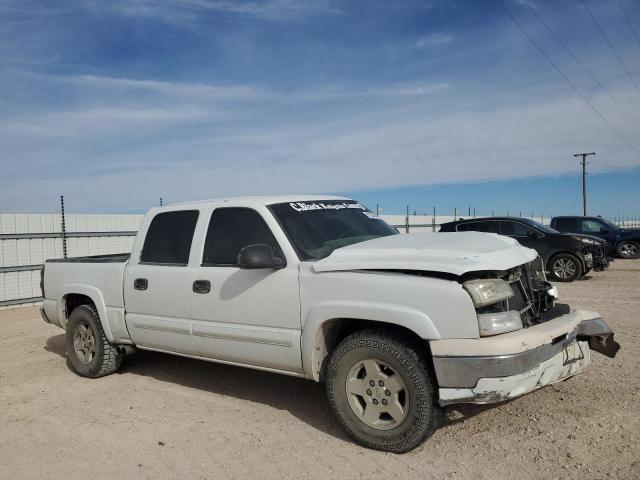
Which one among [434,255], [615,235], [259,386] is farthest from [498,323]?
[615,235]

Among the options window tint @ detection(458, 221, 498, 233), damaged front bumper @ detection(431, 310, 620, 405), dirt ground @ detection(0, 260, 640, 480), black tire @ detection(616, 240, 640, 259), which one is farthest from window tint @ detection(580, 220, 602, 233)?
damaged front bumper @ detection(431, 310, 620, 405)

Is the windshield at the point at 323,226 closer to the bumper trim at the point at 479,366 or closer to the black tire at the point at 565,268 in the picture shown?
the bumper trim at the point at 479,366

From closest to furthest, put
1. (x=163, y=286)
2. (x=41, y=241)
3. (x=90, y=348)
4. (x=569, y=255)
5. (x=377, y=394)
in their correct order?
1. (x=377, y=394)
2. (x=163, y=286)
3. (x=90, y=348)
4. (x=41, y=241)
5. (x=569, y=255)

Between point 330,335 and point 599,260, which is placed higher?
point 330,335

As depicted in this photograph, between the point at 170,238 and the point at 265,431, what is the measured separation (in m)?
2.08

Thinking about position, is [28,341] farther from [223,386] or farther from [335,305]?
[335,305]

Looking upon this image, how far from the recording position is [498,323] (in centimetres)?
345

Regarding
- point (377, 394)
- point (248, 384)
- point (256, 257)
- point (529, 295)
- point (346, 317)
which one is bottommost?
point (248, 384)

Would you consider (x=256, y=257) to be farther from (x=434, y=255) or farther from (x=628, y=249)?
(x=628, y=249)

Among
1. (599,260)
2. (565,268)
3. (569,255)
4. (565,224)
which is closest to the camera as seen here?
→ (569,255)

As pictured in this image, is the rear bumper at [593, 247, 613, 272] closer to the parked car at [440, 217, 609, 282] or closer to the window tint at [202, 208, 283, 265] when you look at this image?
the parked car at [440, 217, 609, 282]

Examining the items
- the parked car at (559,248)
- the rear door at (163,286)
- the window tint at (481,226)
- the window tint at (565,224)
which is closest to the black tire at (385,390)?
the rear door at (163,286)

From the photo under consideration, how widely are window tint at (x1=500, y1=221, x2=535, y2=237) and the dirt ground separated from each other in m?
7.69

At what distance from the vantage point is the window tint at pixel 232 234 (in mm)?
4559
